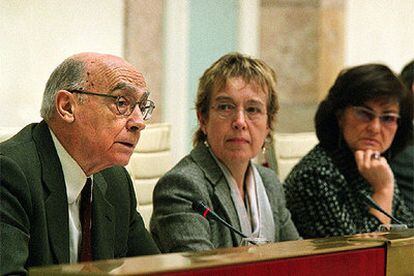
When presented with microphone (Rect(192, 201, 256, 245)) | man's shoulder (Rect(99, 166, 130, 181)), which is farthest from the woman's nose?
man's shoulder (Rect(99, 166, 130, 181))

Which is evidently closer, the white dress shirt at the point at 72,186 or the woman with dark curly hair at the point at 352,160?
the white dress shirt at the point at 72,186

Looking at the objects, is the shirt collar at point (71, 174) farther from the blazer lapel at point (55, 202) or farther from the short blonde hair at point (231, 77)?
the short blonde hair at point (231, 77)

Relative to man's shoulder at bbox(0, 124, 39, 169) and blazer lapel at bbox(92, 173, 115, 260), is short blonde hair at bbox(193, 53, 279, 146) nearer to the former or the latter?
blazer lapel at bbox(92, 173, 115, 260)

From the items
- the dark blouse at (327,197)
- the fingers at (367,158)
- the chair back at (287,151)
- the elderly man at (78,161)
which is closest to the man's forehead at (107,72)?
the elderly man at (78,161)

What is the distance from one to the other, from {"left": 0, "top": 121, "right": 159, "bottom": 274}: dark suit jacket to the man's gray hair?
0.18ft

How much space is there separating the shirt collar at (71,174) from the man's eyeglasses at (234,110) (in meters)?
0.81

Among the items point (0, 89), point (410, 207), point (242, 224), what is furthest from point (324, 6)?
point (242, 224)

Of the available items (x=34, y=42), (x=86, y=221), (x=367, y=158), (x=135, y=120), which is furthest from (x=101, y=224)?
(x=34, y=42)

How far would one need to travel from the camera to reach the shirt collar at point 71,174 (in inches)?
93.4

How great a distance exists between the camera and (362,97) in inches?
139

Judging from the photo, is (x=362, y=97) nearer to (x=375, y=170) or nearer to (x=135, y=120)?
(x=375, y=170)

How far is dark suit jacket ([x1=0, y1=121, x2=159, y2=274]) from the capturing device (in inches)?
83.5

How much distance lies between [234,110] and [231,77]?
0.12m

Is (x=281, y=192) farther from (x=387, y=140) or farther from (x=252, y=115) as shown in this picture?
(x=387, y=140)
